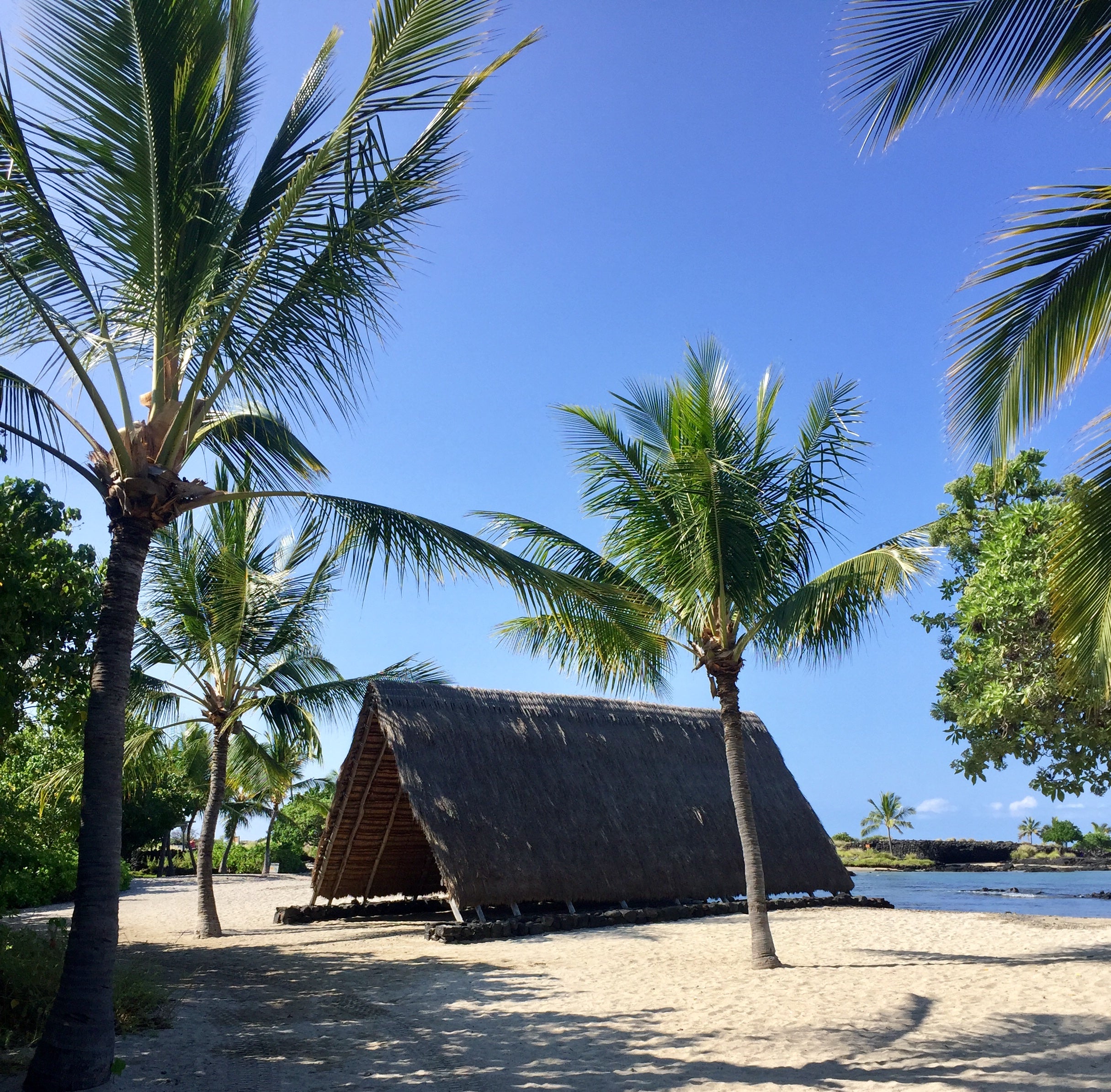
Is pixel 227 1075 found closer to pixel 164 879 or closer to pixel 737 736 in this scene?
pixel 737 736

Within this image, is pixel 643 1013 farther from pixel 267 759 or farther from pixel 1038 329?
pixel 267 759

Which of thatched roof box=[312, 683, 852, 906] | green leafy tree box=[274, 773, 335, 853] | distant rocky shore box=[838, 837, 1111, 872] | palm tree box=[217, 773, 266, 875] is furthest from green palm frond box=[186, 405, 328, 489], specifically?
distant rocky shore box=[838, 837, 1111, 872]

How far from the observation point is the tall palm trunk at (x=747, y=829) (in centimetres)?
753

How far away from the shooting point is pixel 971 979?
6.90 m

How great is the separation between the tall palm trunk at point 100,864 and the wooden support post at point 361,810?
6408mm

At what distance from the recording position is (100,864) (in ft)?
14.8

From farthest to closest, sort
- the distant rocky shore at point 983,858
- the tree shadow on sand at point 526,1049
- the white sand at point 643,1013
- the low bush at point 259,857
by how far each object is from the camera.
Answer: the distant rocky shore at point 983,858, the low bush at point 259,857, the white sand at point 643,1013, the tree shadow on sand at point 526,1049

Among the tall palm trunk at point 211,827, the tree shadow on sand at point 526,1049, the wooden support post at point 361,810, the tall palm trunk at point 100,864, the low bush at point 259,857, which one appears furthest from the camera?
the low bush at point 259,857

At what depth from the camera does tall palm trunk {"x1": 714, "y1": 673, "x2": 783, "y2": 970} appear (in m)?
7.53

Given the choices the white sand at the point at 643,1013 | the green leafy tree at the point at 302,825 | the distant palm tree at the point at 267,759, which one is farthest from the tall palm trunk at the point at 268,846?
the white sand at the point at 643,1013

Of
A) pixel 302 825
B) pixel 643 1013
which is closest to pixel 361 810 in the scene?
pixel 643 1013

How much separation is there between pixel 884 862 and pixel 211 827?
35.3m

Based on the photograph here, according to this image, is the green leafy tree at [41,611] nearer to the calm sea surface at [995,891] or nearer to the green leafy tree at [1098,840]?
the calm sea surface at [995,891]

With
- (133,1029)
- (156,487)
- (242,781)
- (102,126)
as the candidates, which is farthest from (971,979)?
(242,781)
